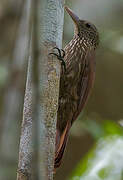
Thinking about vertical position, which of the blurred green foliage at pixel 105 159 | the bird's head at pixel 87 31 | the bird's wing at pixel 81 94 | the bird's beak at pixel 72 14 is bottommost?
the blurred green foliage at pixel 105 159

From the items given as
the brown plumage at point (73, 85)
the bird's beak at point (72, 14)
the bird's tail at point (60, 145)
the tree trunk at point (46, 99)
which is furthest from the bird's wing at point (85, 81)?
the tree trunk at point (46, 99)

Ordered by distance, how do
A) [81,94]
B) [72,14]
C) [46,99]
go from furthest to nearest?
[72,14] < [81,94] < [46,99]

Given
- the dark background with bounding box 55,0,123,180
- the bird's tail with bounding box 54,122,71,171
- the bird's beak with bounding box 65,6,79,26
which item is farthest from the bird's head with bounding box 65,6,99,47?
the bird's tail with bounding box 54,122,71,171

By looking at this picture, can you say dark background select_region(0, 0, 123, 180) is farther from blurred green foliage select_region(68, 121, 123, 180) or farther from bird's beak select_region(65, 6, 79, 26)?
bird's beak select_region(65, 6, 79, 26)

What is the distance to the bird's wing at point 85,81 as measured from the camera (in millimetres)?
3152

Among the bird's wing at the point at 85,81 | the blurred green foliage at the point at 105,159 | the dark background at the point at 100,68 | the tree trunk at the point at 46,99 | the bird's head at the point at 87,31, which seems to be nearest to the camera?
the tree trunk at the point at 46,99

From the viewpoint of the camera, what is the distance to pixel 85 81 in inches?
126

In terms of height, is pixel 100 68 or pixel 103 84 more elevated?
pixel 100 68

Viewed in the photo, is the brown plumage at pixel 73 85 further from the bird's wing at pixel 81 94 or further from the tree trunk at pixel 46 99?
the tree trunk at pixel 46 99

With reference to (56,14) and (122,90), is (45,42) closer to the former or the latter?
(56,14)

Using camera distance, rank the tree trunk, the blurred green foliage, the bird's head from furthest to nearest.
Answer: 1. the bird's head
2. the blurred green foliage
3. the tree trunk

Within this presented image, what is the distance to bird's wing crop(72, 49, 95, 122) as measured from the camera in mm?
3152

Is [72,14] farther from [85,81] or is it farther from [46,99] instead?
[46,99]

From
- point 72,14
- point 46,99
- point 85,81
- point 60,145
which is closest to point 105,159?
point 60,145
